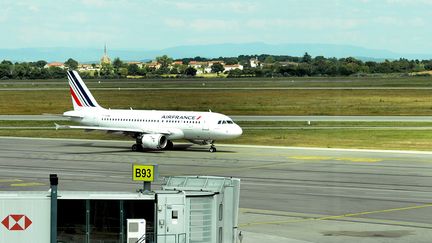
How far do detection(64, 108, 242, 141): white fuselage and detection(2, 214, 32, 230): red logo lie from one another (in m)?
48.8

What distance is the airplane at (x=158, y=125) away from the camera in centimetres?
6769

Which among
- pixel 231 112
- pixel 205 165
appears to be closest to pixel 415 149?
pixel 205 165

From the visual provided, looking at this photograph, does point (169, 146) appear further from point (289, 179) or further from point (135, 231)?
point (135, 231)

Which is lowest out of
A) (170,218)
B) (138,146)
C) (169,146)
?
(169,146)

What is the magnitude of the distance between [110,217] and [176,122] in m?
50.5

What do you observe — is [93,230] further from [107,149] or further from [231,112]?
[231,112]

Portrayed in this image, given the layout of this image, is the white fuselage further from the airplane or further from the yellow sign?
the yellow sign

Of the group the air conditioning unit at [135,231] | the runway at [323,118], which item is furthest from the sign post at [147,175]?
the runway at [323,118]

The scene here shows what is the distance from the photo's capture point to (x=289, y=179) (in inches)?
1987

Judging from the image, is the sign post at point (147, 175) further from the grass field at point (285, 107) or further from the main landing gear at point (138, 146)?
the grass field at point (285, 107)

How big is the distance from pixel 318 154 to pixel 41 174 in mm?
24233

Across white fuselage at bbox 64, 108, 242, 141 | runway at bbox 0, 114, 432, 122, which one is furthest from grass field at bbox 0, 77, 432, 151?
white fuselage at bbox 64, 108, 242, 141

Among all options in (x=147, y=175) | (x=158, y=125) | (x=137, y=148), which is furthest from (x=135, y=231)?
(x=158, y=125)

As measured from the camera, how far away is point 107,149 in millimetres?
72125
